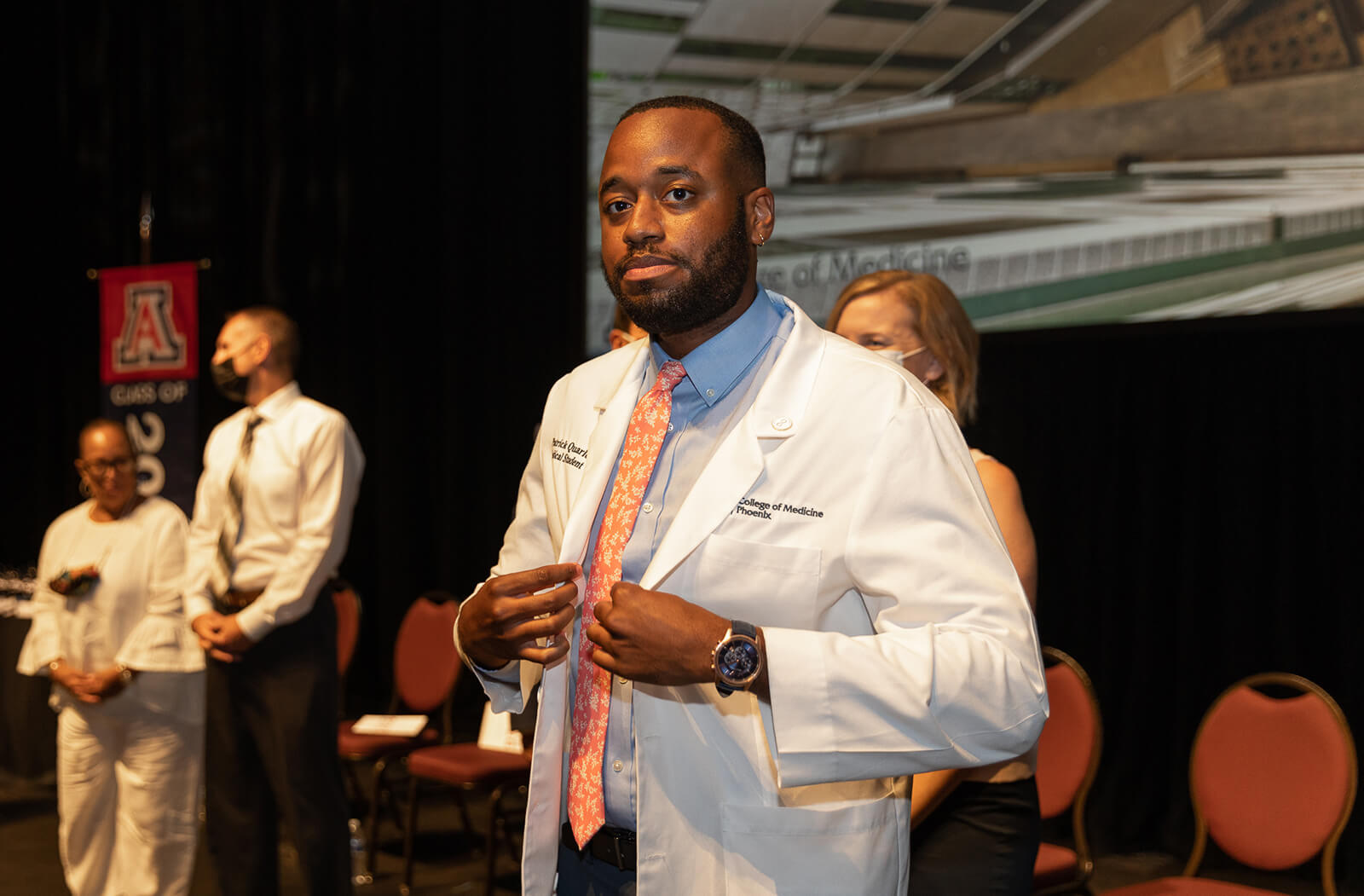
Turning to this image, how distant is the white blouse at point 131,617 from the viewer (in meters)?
3.79

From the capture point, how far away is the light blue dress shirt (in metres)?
1.43

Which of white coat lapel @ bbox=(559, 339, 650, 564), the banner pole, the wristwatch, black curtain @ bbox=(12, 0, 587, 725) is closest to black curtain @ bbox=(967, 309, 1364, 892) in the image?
black curtain @ bbox=(12, 0, 587, 725)

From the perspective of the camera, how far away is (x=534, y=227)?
6145 mm

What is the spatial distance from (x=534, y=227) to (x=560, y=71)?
0.80 meters

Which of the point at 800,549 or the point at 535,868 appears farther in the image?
the point at 535,868

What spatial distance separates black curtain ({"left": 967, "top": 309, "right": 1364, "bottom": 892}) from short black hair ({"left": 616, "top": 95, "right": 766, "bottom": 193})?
2678 millimetres

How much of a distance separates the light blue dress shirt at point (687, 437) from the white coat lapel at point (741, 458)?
0.13 ft

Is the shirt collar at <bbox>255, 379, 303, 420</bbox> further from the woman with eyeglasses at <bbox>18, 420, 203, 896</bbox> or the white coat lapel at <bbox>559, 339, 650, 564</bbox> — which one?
the white coat lapel at <bbox>559, 339, 650, 564</bbox>

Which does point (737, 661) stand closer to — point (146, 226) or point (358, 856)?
point (358, 856)

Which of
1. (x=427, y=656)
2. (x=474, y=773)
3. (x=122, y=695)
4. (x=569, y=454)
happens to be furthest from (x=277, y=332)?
(x=569, y=454)

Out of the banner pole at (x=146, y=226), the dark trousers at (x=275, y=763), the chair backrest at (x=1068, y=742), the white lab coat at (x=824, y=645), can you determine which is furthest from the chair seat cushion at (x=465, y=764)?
the banner pole at (x=146, y=226)

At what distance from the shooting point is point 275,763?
11.6 ft

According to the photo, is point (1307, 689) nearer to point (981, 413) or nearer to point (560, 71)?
point (981, 413)

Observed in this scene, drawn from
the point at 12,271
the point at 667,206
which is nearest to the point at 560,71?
the point at 12,271
